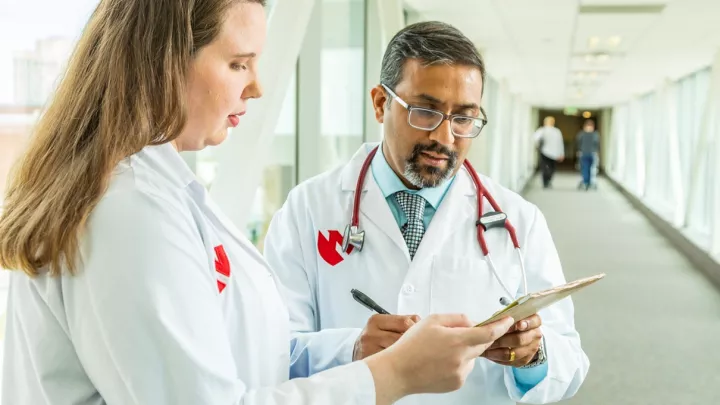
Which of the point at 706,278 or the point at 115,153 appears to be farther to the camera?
the point at 706,278

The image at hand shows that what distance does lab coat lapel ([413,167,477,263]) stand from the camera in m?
1.78

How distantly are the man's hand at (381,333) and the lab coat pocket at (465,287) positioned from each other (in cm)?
26

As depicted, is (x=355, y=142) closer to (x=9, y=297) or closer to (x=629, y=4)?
(x=629, y=4)

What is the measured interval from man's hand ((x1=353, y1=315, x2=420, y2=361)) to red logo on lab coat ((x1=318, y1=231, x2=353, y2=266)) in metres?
0.35

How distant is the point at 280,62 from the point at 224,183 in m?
0.61

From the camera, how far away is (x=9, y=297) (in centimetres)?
104

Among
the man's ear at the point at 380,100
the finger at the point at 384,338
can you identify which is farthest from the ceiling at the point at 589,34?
the finger at the point at 384,338

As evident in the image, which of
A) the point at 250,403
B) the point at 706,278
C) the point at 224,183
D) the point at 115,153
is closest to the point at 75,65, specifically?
the point at 115,153

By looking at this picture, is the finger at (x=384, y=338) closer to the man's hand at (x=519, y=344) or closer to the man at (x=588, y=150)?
the man's hand at (x=519, y=344)

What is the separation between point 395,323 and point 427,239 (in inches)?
14.6

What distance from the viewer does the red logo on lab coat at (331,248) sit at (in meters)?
1.83

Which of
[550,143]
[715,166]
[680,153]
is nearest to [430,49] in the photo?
[715,166]

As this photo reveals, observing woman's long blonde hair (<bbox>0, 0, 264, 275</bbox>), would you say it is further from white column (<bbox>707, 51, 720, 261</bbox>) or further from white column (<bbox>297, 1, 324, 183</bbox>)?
white column (<bbox>707, 51, 720, 261</bbox>)

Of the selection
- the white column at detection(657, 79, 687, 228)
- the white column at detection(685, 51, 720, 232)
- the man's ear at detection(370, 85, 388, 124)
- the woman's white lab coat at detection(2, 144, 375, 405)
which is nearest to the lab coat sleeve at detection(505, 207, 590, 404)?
the man's ear at detection(370, 85, 388, 124)
